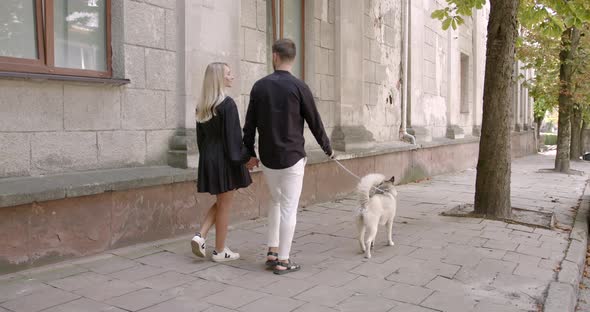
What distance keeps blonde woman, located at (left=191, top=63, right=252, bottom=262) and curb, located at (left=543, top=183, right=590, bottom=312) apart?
8.78 feet

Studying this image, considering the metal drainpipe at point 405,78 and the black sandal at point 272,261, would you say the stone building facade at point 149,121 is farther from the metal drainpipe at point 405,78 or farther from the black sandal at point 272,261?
the metal drainpipe at point 405,78

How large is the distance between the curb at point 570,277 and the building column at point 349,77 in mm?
3782

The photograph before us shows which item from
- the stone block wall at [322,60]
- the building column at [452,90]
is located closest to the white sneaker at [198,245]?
the stone block wall at [322,60]

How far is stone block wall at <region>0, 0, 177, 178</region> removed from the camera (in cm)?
438

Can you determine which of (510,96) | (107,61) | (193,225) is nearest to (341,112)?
(510,96)

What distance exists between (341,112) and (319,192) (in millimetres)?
1624

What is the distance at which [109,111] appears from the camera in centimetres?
506

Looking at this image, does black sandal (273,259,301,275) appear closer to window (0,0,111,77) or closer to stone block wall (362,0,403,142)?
window (0,0,111,77)

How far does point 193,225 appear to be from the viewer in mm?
5695

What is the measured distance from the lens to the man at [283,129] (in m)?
4.12

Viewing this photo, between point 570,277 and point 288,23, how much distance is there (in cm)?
543

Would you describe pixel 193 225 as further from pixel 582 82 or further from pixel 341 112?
pixel 582 82

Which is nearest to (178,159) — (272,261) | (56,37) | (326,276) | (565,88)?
(56,37)

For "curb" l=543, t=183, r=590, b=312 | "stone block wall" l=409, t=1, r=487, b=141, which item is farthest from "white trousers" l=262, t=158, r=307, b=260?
"stone block wall" l=409, t=1, r=487, b=141
